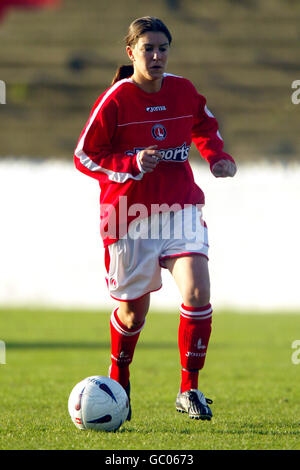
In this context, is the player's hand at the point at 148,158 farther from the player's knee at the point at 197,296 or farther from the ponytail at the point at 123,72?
the ponytail at the point at 123,72

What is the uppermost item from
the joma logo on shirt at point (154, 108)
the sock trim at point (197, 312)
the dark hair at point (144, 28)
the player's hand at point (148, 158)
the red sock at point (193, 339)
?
the dark hair at point (144, 28)

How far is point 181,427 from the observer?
14.3 ft

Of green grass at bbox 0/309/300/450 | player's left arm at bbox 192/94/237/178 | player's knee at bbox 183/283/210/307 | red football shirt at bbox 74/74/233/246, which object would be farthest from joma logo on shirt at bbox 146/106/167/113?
green grass at bbox 0/309/300/450

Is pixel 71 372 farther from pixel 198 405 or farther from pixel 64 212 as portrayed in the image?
pixel 64 212

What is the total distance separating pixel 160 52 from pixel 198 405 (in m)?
1.88

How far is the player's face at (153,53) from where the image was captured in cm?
464

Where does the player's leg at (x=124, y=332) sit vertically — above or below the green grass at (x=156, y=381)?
above

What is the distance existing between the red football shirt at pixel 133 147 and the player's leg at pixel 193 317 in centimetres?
37

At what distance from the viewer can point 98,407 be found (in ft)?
13.9

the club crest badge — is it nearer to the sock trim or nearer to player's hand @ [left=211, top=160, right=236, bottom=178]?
player's hand @ [left=211, top=160, right=236, bottom=178]

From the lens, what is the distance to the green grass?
405cm

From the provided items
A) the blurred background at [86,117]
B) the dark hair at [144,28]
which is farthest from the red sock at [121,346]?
the blurred background at [86,117]

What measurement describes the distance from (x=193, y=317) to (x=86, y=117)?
1333 centimetres
